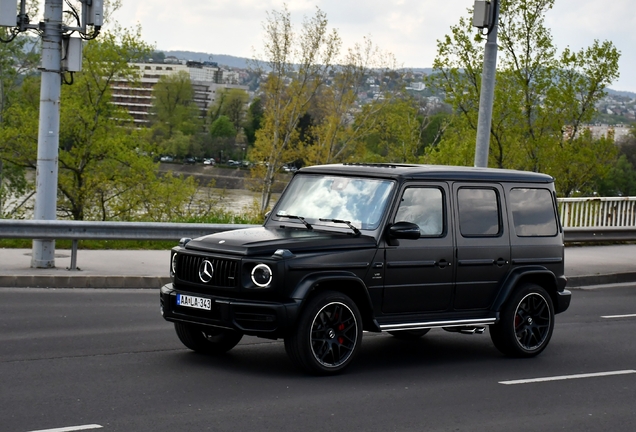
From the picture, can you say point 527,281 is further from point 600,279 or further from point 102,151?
point 102,151

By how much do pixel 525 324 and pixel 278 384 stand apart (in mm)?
3166

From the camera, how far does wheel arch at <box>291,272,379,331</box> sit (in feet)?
27.8

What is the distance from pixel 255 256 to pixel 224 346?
1476 mm

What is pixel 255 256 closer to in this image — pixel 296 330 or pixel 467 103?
pixel 296 330

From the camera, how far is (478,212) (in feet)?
33.0

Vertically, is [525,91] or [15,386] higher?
[525,91]

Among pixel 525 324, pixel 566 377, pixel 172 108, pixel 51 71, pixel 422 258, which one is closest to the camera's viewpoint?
pixel 566 377

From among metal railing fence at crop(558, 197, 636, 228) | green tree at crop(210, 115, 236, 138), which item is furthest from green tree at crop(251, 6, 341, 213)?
green tree at crop(210, 115, 236, 138)

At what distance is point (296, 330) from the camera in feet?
27.7

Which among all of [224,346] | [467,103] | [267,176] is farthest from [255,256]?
[267,176]

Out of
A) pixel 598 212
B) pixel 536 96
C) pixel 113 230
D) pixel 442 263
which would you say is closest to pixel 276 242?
pixel 442 263

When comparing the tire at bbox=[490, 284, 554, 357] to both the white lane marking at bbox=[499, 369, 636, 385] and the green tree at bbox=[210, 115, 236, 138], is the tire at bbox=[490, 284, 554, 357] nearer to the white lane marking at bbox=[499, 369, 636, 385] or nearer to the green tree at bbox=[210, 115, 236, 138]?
the white lane marking at bbox=[499, 369, 636, 385]

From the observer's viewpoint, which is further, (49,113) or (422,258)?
(49,113)

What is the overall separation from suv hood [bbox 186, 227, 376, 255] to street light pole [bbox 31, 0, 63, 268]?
22.7 ft
